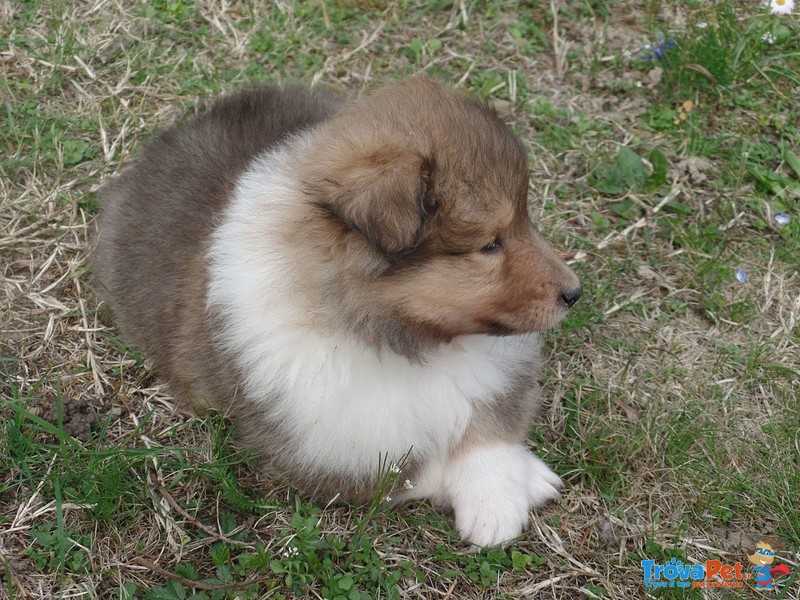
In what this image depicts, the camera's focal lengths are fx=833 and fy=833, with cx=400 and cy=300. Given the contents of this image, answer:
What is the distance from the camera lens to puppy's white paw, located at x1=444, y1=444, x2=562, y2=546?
10.9 ft

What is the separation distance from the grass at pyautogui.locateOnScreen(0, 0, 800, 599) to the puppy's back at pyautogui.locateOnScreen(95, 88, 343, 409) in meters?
0.26

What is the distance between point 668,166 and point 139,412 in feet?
10.4

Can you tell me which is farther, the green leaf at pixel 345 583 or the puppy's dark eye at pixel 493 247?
the green leaf at pixel 345 583

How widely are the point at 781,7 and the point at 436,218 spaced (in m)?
3.69

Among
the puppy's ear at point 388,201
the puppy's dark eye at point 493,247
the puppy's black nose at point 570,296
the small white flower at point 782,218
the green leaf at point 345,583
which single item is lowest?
the green leaf at point 345,583

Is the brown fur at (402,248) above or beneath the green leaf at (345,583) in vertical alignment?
above

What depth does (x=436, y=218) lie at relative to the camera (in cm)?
262

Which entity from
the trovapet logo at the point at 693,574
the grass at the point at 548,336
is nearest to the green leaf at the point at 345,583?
the grass at the point at 548,336

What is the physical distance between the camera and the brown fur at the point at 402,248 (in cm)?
259

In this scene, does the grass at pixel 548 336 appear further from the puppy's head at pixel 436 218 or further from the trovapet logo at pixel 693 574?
the puppy's head at pixel 436 218

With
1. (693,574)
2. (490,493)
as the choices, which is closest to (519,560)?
(490,493)

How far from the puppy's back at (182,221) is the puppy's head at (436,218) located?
826mm

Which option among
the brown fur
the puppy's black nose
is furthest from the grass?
the puppy's black nose

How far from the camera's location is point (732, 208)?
454 cm
